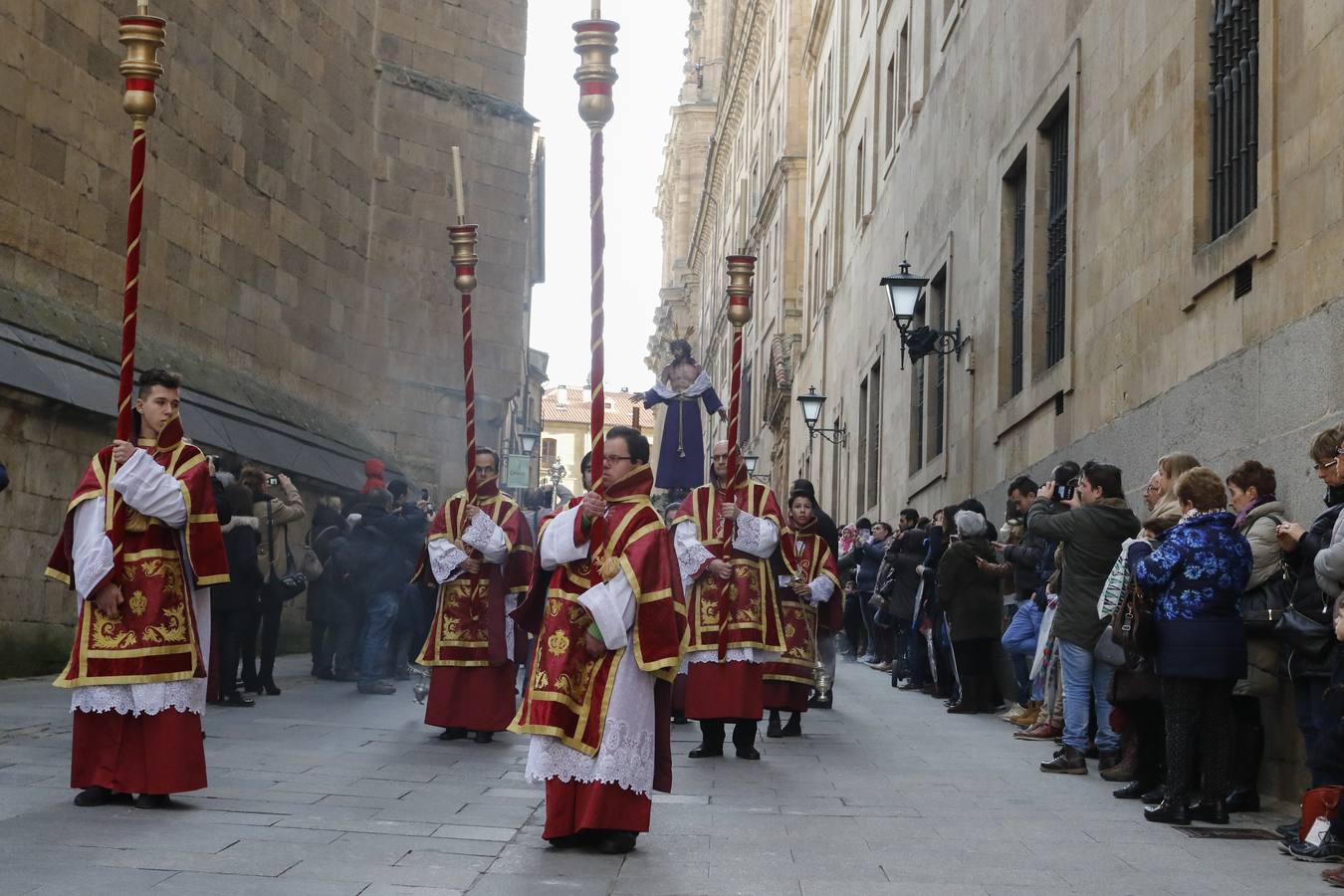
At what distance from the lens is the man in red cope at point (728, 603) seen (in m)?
10.5

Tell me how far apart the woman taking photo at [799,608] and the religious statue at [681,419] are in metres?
2.26

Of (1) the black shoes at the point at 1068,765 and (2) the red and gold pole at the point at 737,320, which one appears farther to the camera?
(1) the black shoes at the point at 1068,765

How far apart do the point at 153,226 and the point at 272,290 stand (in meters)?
3.82

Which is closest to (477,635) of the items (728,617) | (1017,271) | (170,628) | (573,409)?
(728,617)

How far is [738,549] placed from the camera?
1083cm

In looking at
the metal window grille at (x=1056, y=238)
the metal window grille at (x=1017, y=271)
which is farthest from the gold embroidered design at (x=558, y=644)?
the metal window grille at (x=1017, y=271)

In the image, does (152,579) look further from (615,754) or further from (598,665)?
(615,754)

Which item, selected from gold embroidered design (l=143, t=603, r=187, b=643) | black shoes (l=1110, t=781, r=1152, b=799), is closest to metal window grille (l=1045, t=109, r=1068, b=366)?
black shoes (l=1110, t=781, r=1152, b=799)

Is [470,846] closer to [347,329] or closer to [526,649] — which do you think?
[526,649]

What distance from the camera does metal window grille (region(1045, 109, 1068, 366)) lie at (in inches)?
585

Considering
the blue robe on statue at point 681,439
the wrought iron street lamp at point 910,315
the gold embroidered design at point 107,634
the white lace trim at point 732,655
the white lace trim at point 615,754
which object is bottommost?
the white lace trim at point 615,754

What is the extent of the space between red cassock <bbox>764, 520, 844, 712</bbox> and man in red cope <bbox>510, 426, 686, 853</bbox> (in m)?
3.98

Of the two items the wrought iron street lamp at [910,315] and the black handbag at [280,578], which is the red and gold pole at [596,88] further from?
the wrought iron street lamp at [910,315]

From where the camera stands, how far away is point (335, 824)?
7.06 metres
